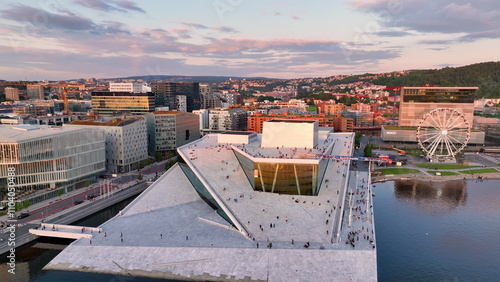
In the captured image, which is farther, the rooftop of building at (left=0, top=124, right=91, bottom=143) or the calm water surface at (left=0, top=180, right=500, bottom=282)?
the rooftop of building at (left=0, top=124, right=91, bottom=143)

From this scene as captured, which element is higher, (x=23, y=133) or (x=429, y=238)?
(x=23, y=133)

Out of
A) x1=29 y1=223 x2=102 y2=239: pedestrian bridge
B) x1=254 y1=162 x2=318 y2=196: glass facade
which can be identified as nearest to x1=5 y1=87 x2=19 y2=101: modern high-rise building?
x1=29 y1=223 x2=102 y2=239: pedestrian bridge

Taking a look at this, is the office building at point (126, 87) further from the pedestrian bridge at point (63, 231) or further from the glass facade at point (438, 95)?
the pedestrian bridge at point (63, 231)

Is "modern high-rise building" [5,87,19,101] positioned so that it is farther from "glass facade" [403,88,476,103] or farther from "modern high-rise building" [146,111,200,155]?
"glass facade" [403,88,476,103]

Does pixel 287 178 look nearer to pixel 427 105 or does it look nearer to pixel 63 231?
pixel 63 231

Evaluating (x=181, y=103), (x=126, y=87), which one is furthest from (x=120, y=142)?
(x=126, y=87)

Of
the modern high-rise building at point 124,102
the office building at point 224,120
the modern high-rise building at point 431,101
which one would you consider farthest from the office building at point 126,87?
the modern high-rise building at point 431,101
